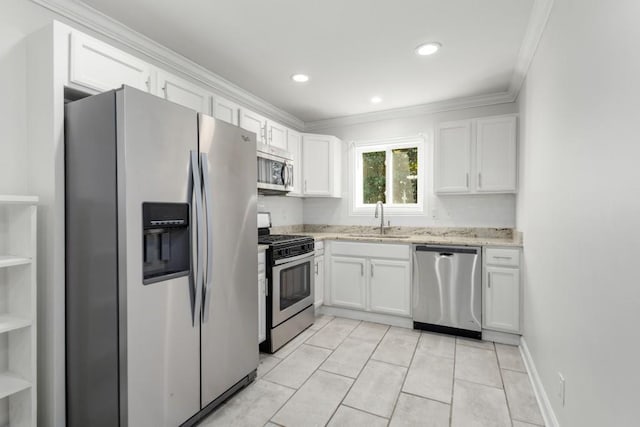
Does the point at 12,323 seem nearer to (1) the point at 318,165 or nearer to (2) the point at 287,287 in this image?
(2) the point at 287,287

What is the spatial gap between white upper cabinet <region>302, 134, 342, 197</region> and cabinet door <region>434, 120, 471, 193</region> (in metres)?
1.31

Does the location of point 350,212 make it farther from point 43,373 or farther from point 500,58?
point 43,373

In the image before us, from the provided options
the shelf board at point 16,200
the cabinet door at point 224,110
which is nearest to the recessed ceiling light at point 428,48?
the cabinet door at point 224,110

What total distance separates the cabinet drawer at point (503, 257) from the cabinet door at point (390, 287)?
2.54 ft

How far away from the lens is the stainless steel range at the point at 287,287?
2742 mm

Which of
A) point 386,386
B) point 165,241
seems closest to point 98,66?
point 165,241

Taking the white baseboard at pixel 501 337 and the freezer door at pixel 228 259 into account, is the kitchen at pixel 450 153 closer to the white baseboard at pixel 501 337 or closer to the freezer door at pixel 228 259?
the white baseboard at pixel 501 337

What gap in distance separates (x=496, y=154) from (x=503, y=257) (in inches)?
42.3

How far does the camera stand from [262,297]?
106 inches

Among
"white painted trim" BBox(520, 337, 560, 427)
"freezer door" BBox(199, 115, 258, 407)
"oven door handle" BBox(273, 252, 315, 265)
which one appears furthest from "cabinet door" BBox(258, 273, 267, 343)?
"white painted trim" BBox(520, 337, 560, 427)

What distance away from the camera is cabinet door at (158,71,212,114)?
2273mm

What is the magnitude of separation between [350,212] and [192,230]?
2.87m

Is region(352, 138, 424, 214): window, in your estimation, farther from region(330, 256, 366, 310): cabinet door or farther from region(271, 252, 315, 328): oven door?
region(271, 252, 315, 328): oven door

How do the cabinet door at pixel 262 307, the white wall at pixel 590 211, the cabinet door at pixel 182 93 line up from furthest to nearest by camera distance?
the cabinet door at pixel 262 307 → the cabinet door at pixel 182 93 → the white wall at pixel 590 211
